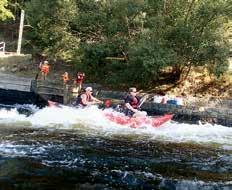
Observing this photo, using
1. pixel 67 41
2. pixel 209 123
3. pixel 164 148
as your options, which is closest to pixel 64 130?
pixel 164 148

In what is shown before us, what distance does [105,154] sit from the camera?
14.3 m

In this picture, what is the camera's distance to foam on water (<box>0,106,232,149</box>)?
59.1 ft

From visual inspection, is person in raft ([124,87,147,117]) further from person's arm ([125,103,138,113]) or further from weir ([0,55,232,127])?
weir ([0,55,232,127])

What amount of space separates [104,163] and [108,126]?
6.63 metres

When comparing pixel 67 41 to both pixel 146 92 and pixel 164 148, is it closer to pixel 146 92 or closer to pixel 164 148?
pixel 146 92

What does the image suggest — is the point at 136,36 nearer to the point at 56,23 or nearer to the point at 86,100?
the point at 56,23

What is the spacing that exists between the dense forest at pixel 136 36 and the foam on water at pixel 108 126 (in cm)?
413

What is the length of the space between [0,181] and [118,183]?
8.69 feet

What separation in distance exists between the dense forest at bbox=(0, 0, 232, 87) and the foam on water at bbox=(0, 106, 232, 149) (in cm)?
413

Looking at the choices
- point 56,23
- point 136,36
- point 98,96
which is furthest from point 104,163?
point 56,23

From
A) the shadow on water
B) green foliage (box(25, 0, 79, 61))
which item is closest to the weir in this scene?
green foliage (box(25, 0, 79, 61))

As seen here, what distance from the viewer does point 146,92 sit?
26.0m

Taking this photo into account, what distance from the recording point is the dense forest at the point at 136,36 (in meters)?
23.9

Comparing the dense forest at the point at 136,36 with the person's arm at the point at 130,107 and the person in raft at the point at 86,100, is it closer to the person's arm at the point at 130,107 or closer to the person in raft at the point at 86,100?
the person in raft at the point at 86,100
